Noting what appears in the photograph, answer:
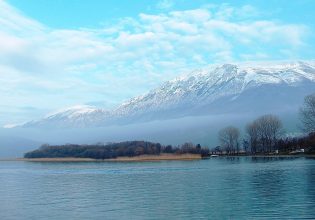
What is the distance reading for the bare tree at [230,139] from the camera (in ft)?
568

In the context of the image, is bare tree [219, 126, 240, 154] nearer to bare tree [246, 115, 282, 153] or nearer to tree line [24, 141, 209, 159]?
tree line [24, 141, 209, 159]

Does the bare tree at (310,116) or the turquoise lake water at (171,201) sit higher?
the bare tree at (310,116)

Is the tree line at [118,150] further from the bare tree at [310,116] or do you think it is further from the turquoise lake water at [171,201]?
the turquoise lake water at [171,201]

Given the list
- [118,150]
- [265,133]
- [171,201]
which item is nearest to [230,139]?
[265,133]

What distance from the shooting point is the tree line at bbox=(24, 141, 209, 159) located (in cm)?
16900

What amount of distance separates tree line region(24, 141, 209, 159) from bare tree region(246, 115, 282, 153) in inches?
807

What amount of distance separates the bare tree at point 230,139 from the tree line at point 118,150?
7158mm

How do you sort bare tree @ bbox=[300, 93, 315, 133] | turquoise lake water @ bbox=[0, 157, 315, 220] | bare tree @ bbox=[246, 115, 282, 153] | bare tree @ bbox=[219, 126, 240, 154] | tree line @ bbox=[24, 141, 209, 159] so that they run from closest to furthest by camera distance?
turquoise lake water @ bbox=[0, 157, 315, 220]
bare tree @ bbox=[300, 93, 315, 133]
bare tree @ bbox=[246, 115, 282, 153]
tree line @ bbox=[24, 141, 209, 159]
bare tree @ bbox=[219, 126, 240, 154]

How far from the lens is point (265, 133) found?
155m

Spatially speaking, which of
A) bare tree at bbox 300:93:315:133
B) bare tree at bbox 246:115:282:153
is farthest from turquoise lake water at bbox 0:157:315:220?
bare tree at bbox 246:115:282:153

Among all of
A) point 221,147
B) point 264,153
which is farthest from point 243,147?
point 264,153

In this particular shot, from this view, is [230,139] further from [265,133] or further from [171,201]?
[171,201]

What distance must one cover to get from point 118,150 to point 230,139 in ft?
127

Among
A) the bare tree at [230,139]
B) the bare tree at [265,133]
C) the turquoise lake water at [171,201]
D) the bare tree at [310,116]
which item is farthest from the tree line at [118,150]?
the turquoise lake water at [171,201]
